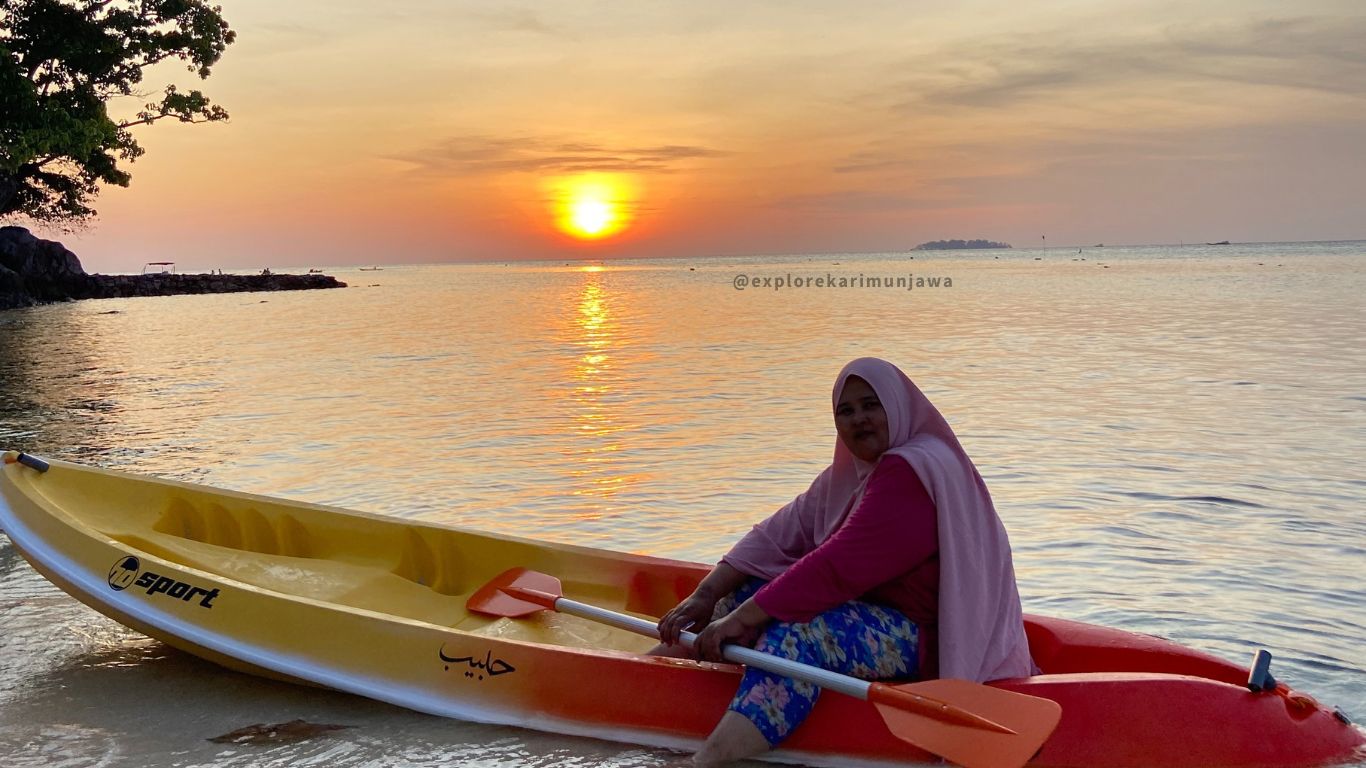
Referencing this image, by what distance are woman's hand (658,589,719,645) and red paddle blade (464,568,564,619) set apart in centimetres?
96

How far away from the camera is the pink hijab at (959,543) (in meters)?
3.54

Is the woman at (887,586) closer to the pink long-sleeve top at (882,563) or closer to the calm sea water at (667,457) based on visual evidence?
the pink long-sleeve top at (882,563)

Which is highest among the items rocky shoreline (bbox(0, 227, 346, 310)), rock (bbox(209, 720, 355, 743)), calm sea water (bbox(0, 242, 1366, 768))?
rocky shoreline (bbox(0, 227, 346, 310))

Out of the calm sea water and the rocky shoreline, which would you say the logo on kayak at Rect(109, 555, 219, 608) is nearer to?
the calm sea water

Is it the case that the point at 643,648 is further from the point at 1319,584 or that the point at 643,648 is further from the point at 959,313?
the point at 959,313

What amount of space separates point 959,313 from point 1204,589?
2644 cm

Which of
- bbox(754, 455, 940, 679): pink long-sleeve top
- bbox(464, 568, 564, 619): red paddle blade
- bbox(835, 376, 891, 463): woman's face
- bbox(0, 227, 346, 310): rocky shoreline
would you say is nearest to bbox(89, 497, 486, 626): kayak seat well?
A: bbox(464, 568, 564, 619): red paddle blade

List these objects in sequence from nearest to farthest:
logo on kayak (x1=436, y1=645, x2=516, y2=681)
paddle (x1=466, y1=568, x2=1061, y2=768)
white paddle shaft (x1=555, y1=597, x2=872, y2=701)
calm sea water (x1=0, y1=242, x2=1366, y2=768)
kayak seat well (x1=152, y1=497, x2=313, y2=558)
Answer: paddle (x1=466, y1=568, x2=1061, y2=768) < white paddle shaft (x1=555, y1=597, x2=872, y2=701) < logo on kayak (x1=436, y1=645, x2=516, y2=681) < calm sea water (x1=0, y1=242, x2=1366, y2=768) < kayak seat well (x1=152, y1=497, x2=313, y2=558)

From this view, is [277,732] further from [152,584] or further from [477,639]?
[152,584]

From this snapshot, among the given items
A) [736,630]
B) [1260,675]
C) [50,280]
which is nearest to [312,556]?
[736,630]

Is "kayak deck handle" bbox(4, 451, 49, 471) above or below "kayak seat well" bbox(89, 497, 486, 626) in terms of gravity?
above

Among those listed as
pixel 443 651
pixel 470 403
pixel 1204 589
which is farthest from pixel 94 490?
pixel 470 403

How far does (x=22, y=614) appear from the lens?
583cm

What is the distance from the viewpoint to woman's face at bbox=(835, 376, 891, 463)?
3.64 metres
